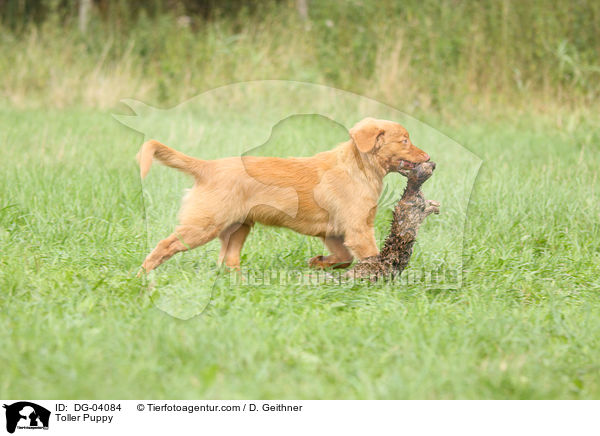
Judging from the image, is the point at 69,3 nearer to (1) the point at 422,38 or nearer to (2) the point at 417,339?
(1) the point at 422,38

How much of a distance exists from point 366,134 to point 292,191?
0.53 metres

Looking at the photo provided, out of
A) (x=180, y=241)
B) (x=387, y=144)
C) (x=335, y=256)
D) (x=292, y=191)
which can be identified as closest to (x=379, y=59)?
(x=335, y=256)

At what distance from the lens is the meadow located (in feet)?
9.52

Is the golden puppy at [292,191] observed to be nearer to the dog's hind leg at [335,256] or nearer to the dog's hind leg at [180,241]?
the dog's hind leg at [180,241]

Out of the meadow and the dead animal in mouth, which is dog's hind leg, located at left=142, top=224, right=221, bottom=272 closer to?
the meadow

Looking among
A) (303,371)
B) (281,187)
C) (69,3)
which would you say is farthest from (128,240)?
(69,3)

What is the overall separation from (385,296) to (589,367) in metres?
1.17

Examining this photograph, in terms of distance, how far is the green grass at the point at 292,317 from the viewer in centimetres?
285

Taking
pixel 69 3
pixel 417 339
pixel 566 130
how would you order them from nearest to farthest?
pixel 417 339
pixel 566 130
pixel 69 3

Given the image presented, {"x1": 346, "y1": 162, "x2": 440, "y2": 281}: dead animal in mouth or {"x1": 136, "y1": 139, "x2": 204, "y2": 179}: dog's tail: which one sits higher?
{"x1": 136, "y1": 139, "x2": 204, "y2": 179}: dog's tail

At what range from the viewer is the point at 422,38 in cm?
999
